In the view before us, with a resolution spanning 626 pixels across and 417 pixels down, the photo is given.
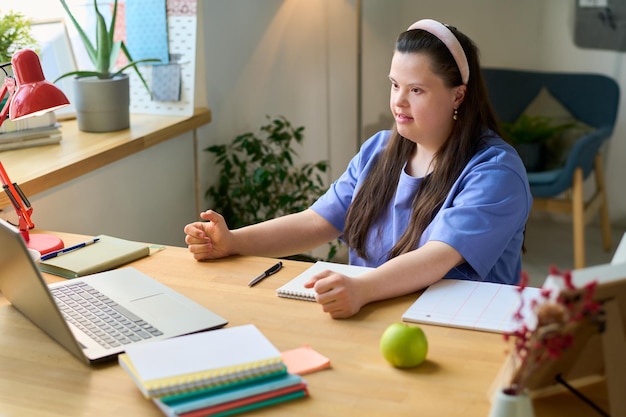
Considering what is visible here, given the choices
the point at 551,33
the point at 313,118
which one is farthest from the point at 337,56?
the point at 551,33

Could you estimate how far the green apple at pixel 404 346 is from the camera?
1.27 m

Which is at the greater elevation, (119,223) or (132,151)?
(132,151)

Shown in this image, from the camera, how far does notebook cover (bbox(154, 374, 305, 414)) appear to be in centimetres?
114

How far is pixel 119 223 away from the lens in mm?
2586

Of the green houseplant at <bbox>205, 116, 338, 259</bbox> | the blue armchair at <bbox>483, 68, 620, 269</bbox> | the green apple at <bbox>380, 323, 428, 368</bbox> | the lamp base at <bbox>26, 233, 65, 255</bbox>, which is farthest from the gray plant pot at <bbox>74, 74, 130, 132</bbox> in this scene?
the blue armchair at <bbox>483, 68, 620, 269</bbox>

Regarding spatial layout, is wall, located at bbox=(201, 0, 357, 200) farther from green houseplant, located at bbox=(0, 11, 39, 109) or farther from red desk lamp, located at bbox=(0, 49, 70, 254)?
red desk lamp, located at bbox=(0, 49, 70, 254)

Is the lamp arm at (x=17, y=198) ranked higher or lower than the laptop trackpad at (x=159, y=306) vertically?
higher

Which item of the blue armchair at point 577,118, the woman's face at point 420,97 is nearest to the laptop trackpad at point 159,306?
the woman's face at point 420,97

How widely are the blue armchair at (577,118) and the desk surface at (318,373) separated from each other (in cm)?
199

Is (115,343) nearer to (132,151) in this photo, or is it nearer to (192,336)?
(192,336)

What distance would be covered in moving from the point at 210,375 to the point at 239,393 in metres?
0.05

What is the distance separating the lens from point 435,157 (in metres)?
1.89

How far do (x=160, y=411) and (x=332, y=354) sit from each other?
0.97ft

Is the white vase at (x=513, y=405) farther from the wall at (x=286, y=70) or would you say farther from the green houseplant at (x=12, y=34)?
the wall at (x=286, y=70)
